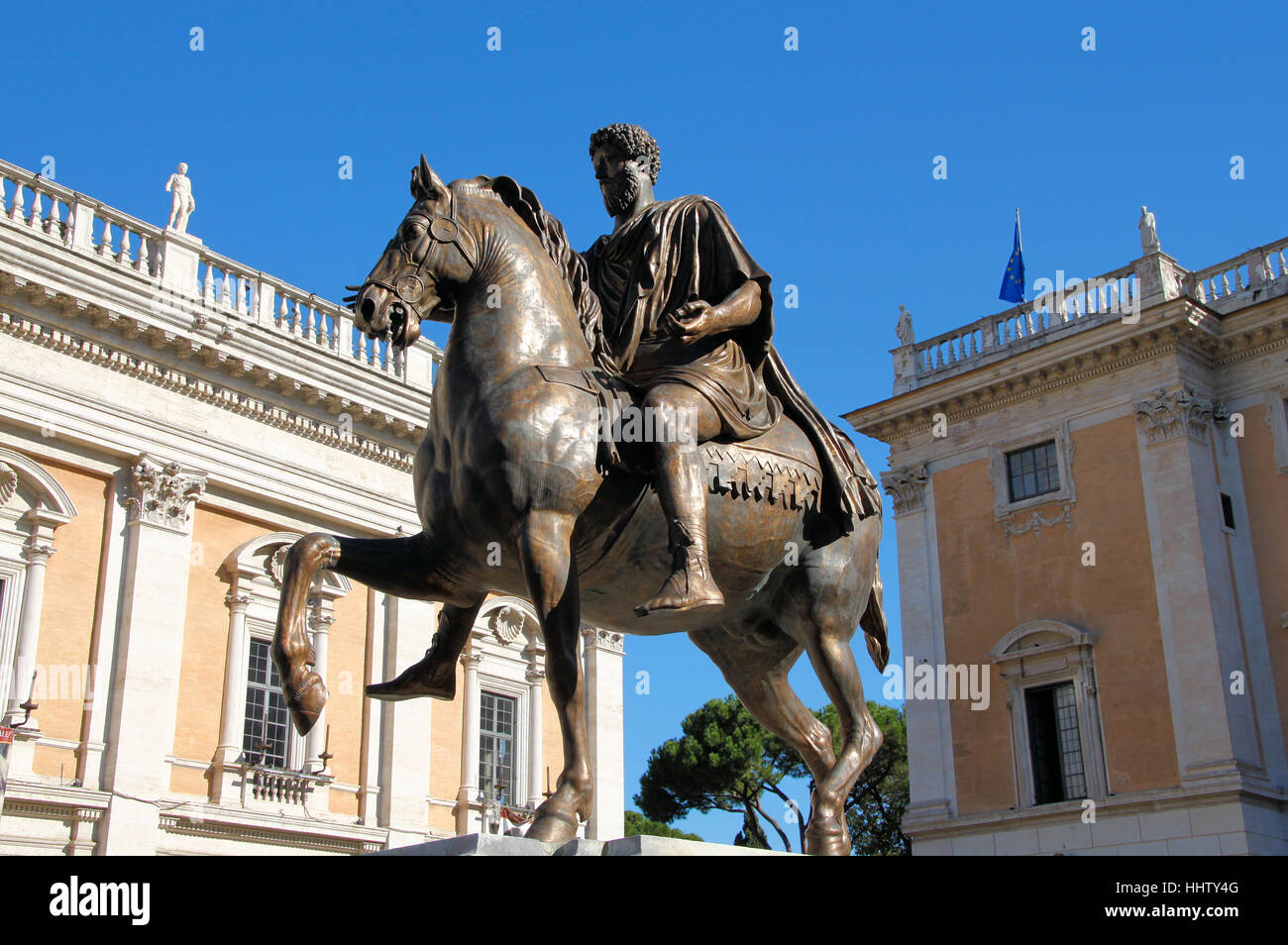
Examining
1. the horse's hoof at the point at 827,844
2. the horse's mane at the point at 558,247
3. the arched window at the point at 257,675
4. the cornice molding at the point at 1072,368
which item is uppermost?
the cornice molding at the point at 1072,368

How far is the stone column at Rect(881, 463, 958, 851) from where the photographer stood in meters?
28.8

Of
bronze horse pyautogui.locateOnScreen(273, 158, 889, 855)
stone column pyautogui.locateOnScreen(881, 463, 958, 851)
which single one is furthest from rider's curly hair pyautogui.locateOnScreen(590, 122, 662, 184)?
stone column pyautogui.locateOnScreen(881, 463, 958, 851)

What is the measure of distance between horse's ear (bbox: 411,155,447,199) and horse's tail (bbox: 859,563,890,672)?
2266 millimetres

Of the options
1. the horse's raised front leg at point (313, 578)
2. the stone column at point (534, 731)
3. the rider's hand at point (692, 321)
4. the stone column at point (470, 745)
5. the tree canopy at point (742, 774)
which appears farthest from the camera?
the tree canopy at point (742, 774)

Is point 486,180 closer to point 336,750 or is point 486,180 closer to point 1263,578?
point 336,750

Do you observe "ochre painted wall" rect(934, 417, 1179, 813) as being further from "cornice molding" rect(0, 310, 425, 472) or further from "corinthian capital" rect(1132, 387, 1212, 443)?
"cornice molding" rect(0, 310, 425, 472)

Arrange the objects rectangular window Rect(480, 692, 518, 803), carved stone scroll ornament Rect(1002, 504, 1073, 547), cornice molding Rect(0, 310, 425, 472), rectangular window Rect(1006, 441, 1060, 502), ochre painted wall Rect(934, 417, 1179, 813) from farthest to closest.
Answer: rectangular window Rect(1006, 441, 1060, 502), carved stone scroll ornament Rect(1002, 504, 1073, 547), ochre painted wall Rect(934, 417, 1179, 813), rectangular window Rect(480, 692, 518, 803), cornice molding Rect(0, 310, 425, 472)

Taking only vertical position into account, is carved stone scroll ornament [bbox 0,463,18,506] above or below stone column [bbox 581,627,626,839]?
above

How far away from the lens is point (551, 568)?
4387mm

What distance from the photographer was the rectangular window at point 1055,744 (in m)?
26.8

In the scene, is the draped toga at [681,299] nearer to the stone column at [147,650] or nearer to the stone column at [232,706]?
the stone column at [147,650]

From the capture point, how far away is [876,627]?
18.7 ft

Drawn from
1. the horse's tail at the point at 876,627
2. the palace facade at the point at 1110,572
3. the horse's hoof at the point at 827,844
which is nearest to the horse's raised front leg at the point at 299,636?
the horse's hoof at the point at 827,844

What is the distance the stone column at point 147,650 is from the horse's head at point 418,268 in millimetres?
15433
